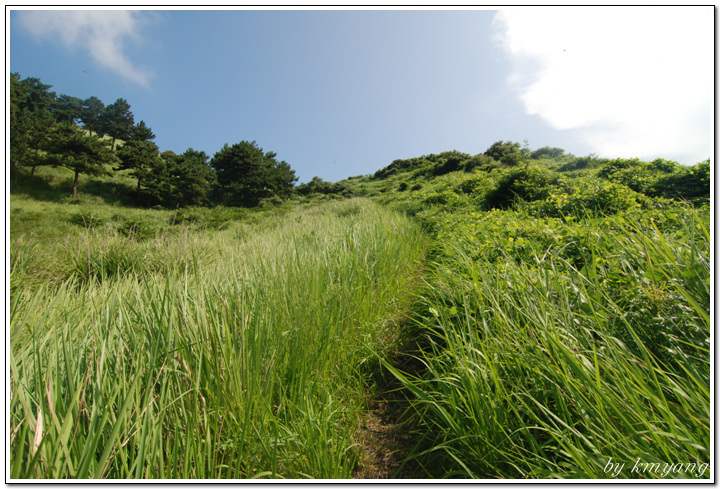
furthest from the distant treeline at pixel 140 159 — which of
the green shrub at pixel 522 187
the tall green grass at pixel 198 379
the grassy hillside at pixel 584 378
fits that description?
the grassy hillside at pixel 584 378

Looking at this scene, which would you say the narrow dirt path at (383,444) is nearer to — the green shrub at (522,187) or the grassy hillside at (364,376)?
the grassy hillside at (364,376)

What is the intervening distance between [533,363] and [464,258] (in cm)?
127

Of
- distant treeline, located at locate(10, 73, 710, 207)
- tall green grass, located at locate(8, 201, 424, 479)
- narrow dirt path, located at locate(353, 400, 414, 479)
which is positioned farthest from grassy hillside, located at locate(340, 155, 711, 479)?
distant treeline, located at locate(10, 73, 710, 207)

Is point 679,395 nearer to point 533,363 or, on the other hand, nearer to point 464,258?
point 533,363

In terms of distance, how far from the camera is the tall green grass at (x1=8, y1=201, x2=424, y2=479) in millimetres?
750

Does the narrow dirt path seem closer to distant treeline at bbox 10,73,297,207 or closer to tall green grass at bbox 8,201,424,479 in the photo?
tall green grass at bbox 8,201,424,479

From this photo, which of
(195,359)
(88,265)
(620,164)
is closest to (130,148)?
(88,265)

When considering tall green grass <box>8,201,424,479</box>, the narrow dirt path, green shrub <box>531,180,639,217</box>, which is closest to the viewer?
tall green grass <box>8,201,424,479</box>

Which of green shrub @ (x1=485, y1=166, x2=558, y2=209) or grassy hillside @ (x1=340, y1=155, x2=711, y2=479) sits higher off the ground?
green shrub @ (x1=485, y1=166, x2=558, y2=209)

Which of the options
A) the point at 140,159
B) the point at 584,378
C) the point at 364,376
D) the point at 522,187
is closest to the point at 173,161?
the point at 140,159

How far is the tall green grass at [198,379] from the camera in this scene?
75 centimetres

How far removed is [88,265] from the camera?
13.8ft

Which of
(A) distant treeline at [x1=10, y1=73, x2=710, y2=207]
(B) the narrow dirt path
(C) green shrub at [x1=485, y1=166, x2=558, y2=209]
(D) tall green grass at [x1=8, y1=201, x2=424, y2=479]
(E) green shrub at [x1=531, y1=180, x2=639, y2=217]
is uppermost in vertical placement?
(A) distant treeline at [x1=10, y1=73, x2=710, y2=207]

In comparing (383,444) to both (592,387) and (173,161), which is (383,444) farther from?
(173,161)
